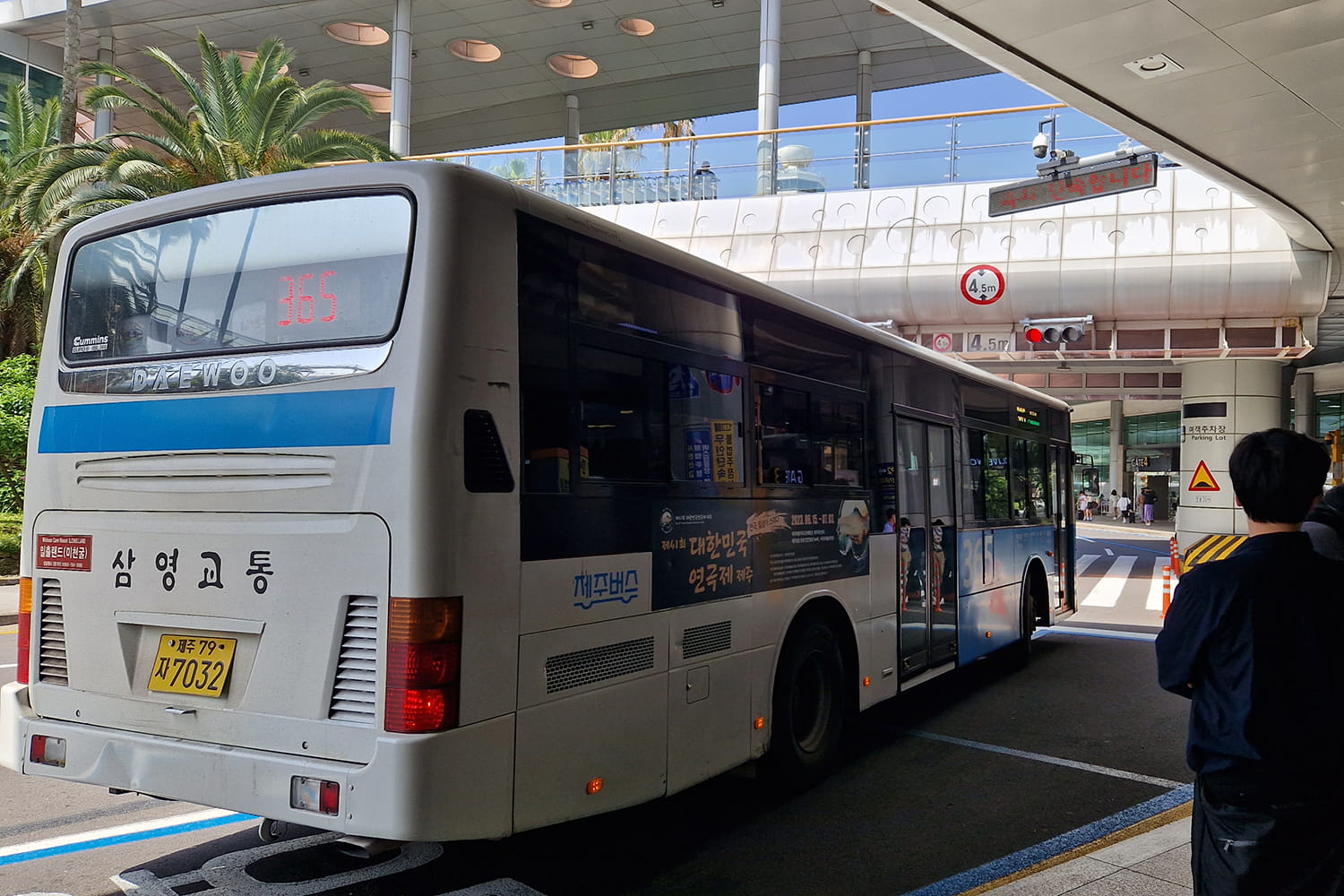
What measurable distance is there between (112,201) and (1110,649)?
1689cm

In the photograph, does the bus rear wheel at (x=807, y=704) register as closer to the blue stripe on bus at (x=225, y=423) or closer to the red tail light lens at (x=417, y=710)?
the red tail light lens at (x=417, y=710)

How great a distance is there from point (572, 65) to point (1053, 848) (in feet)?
115

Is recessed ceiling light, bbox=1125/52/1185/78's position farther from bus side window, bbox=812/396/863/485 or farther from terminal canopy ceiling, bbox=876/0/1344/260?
bus side window, bbox=812/396/863/485

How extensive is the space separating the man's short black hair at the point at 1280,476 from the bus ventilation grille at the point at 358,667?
2.94 metres

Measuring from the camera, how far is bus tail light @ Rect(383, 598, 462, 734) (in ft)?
12.6

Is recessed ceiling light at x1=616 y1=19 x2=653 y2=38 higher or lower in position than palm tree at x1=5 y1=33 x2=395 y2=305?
higher

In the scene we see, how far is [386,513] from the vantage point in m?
3.95

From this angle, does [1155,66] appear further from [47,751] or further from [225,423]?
[47,751]

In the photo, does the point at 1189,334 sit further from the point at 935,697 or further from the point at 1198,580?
the point at 1198,580

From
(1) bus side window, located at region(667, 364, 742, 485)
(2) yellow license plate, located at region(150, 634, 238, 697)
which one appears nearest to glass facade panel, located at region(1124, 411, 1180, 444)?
(1) bus side window, located at region(667, 364, 742, 485)

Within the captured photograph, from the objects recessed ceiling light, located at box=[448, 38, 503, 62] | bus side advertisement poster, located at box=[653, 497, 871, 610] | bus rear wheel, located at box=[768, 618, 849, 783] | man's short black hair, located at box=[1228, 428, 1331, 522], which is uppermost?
recessed ceiling light, located at box=[448, 38, 503, 62]

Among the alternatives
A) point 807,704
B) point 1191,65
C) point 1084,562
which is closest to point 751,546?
point 807,704

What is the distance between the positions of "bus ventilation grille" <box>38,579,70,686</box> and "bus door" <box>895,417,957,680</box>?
5.48 meters

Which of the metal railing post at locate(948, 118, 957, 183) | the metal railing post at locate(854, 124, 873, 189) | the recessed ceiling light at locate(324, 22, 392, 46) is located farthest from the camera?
the recessed ceiling light at locate(324, 22, 392, 46)
